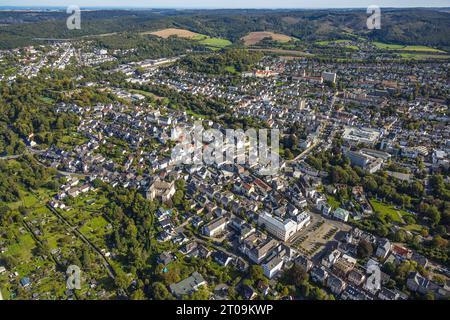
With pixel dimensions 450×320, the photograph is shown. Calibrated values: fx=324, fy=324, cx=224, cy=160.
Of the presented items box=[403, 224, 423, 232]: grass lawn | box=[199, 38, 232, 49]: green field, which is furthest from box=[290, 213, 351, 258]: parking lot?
box=[199, 38, 232, 49]: green field

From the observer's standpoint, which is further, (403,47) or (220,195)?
(403,47)

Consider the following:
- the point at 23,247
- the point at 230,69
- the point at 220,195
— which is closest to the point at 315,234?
the point at 220,195

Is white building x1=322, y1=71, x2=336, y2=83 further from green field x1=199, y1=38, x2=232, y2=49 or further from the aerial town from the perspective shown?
green field x1=199, y1=38, x2=232, y2=49

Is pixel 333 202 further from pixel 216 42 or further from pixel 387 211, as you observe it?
pixel 216 42

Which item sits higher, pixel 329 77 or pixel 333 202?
pixel 329 77

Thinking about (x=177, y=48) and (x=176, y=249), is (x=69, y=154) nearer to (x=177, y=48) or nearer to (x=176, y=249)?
(x=176, y=249)

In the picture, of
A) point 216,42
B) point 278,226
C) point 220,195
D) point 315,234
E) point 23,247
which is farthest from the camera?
point 216,42
